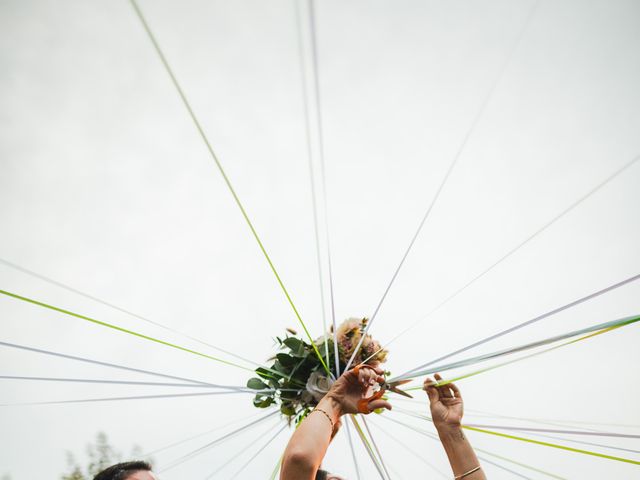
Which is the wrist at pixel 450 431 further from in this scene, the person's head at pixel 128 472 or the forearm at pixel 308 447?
the person's head at pixel 128 472

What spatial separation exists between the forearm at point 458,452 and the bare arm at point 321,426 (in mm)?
650

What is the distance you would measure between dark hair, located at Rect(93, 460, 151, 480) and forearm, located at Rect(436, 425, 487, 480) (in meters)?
2.36

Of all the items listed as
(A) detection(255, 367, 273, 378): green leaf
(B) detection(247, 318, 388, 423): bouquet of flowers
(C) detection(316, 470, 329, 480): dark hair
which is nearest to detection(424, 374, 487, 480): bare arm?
(B) detection(247, 318, 388, 423): bouquet of flowers

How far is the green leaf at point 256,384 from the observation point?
2.54m

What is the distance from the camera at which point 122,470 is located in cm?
263

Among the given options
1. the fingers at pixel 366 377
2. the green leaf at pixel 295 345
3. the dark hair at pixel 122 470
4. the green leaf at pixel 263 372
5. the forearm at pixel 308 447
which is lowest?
the forearm at pixel 308 447

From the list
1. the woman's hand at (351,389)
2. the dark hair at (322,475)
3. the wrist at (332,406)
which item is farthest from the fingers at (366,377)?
the dark hair at (322,475)

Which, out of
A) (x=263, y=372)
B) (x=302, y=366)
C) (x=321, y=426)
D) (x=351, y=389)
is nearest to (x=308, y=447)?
(x=321, y=426)

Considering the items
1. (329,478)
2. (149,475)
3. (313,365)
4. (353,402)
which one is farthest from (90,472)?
(353,402)

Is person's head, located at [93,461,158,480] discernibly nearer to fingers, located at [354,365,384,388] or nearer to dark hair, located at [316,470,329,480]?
dark hair, located at [316,470,329,480]

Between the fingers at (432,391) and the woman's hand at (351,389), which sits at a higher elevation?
the woman's hand at (351,389)

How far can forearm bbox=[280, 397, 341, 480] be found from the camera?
4.51ft

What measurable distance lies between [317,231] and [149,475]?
7.78 ft

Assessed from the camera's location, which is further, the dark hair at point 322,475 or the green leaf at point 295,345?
the dark hair at point 322,475
